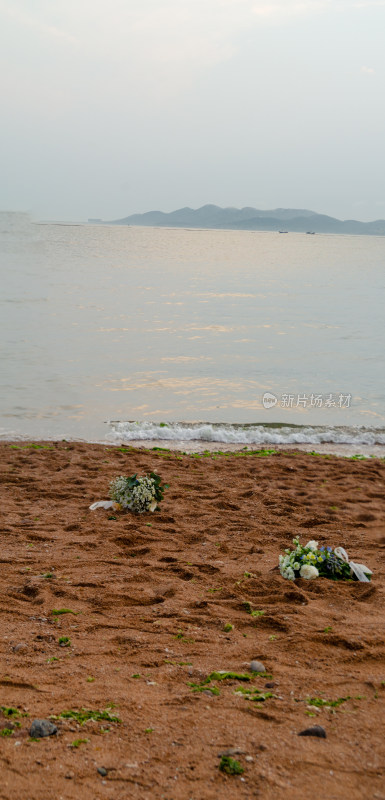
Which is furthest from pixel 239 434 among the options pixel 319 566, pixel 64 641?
pixel 64 641

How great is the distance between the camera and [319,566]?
5.68m

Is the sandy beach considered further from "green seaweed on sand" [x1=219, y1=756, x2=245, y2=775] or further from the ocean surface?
the ocean surface

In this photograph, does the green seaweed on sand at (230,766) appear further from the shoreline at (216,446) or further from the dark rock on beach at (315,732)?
the shoreline at (216,446)

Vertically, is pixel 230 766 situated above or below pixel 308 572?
above

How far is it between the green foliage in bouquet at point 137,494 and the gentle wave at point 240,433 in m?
4.90

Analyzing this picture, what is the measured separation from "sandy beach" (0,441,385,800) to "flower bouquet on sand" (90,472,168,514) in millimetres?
122

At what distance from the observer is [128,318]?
2852 centimetres

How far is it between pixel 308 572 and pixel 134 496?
105 inches

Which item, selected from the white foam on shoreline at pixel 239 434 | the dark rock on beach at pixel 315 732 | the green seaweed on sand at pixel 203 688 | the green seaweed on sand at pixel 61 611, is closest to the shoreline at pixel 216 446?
the white foam on shoreline at pixel 239 434

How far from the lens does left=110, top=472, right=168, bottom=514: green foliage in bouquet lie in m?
7.52

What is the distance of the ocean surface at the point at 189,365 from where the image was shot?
13711 mm

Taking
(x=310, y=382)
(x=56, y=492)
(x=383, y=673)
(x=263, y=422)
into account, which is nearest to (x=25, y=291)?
(x=310, y=382)

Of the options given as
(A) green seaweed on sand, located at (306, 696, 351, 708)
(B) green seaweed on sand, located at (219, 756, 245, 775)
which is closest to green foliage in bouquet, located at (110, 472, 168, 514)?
(A) green seaweed on sand, located at (306, 696, 351, 708)

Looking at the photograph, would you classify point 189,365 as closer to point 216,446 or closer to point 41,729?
point 216,446
